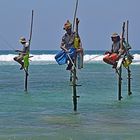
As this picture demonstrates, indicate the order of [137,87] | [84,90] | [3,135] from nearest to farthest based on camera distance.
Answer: [3,135]
[84,90]
[137,87]

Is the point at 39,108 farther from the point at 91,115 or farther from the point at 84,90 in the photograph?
the point at 84,90

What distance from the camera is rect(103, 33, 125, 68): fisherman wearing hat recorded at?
682 inches

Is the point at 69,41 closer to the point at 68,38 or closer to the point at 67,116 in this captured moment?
the point at 68,38

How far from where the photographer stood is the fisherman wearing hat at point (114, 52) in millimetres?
17328

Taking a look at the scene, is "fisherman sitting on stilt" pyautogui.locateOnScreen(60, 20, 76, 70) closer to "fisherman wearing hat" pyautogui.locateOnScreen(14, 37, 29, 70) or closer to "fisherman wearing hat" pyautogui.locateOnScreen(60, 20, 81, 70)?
"fisherman wearing hat" pyautogui.locateOnScreen(60, 20, 81, 70)

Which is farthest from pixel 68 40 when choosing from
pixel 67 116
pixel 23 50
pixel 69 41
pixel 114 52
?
pixel 23 50

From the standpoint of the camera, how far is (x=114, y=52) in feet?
57.5

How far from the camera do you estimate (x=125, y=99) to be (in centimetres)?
1816

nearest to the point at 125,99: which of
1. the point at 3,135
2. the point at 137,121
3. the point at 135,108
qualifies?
the point at 135,108

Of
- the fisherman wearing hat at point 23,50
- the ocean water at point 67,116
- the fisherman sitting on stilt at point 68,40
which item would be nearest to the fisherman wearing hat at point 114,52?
the ocean water at point 67,116

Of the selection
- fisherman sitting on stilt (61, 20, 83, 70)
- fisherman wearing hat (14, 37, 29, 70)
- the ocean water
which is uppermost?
fisherman sitting on stilt (61, 20, 83, 70)

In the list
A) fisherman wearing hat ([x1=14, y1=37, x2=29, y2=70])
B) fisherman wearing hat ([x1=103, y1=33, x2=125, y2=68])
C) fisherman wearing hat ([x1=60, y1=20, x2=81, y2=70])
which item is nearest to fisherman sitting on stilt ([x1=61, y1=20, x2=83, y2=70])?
fisherman wearing hat ([x1=60, y1=20, x2=81, y2=70])

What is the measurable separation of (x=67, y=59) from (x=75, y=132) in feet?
14.2

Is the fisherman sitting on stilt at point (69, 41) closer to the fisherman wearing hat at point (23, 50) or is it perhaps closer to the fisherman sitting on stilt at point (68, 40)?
the fisherman sitting on stilt at point (68, 40)
